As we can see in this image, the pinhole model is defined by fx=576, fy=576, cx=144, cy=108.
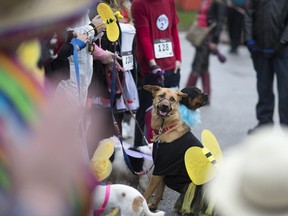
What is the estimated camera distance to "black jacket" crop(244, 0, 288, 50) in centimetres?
525

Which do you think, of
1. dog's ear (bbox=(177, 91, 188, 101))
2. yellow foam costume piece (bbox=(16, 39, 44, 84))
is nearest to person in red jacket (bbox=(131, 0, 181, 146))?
dog's ear (bbox=(177, 91, 188, 101))

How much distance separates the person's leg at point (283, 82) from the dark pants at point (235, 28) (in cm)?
560

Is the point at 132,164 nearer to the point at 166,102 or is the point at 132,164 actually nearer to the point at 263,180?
the point at 166,102

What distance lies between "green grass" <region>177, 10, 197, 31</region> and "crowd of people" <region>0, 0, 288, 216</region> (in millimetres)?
5646

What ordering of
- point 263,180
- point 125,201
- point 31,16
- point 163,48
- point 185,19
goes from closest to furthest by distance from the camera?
1. point 31,16
2. point 263,180
3. point 125,201
4. point 163,48
5. point 185,19

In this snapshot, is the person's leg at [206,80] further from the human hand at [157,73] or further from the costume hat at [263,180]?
the costume hat at [263,180]

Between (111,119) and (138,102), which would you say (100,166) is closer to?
(111,119)

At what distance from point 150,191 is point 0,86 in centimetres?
250

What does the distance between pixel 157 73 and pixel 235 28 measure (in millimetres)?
6899

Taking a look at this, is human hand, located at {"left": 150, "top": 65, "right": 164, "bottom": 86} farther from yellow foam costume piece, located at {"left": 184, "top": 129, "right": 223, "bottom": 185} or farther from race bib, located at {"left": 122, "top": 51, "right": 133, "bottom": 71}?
yellow foam costume piece, located at {"left": 184, "top": 129, "right": 223, "bottom": 185}

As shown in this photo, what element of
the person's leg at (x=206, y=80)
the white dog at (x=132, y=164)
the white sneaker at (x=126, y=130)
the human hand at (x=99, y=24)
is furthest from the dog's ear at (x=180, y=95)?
the person's leg at (x=206, y=80)

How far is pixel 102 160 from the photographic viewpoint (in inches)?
131

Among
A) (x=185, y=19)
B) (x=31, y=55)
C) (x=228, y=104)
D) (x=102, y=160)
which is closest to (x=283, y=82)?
(x=228, y=104)

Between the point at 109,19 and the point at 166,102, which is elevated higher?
the point at 109,19
